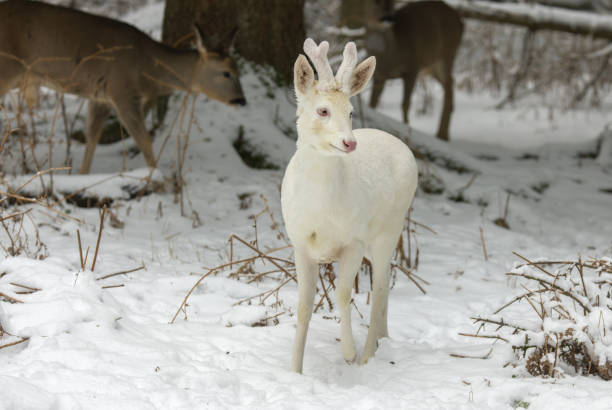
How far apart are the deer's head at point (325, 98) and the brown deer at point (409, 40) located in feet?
19.6

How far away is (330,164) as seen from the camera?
2674 mm

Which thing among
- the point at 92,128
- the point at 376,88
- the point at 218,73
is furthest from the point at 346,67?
the point at 376,88

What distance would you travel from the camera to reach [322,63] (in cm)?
260

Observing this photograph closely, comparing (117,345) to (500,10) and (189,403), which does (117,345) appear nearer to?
(189,403)

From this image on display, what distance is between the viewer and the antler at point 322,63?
8.50ft

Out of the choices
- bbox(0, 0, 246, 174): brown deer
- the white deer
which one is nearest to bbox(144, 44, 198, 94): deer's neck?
bbox(0, 0, 246, 174): brown deer

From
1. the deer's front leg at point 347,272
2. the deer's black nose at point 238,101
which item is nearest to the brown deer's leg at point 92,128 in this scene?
the deer's black nose at point 238,101

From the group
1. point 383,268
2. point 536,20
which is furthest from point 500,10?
point 383,268

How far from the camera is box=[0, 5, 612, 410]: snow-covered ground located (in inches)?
103

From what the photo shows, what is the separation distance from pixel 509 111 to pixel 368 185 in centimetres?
968

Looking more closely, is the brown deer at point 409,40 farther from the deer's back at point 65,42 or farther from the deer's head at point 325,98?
the deer's head at point 325,98

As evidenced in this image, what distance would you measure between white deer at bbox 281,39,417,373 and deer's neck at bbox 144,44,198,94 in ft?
12.3

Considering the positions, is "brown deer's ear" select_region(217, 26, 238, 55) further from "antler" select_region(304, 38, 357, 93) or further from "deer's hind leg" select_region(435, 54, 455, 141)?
"antler" select_region(304, 38, 357, 93)

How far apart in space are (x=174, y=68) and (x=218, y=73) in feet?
1.39
